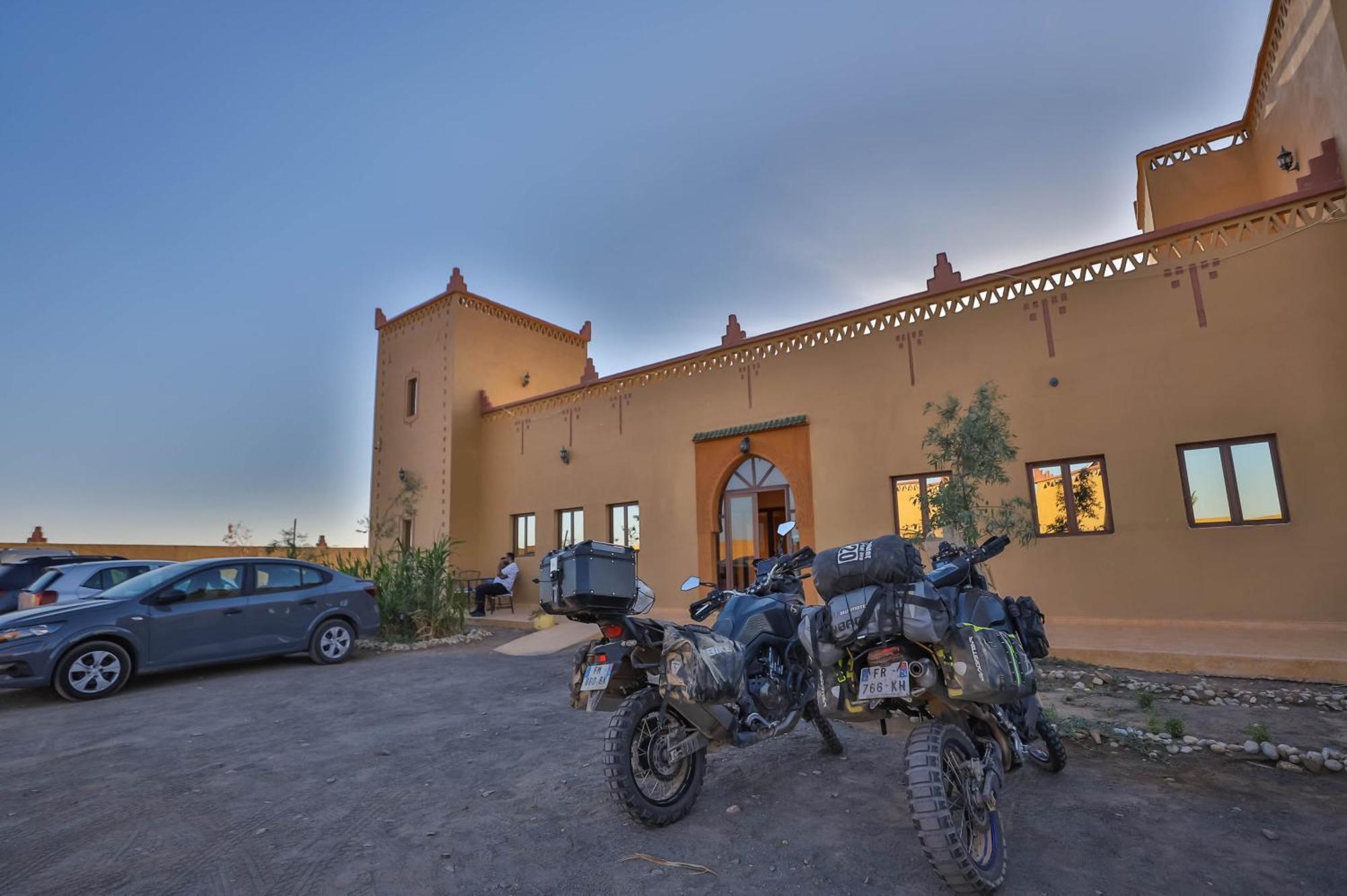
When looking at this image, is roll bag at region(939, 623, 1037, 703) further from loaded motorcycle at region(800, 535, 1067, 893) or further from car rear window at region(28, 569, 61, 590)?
car rear window at region(28, 569, 61, 590)

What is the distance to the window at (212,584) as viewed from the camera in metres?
6.87

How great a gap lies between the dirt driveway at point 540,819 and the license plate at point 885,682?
27.6 inches

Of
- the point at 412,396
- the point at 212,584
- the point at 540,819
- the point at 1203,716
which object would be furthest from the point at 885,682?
the point at 412,396

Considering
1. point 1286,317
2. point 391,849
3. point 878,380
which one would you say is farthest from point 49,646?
point 1286,317

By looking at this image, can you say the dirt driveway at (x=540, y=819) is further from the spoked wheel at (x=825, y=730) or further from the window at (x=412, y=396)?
the window at (x=412, y=396)

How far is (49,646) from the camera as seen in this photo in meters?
5.86

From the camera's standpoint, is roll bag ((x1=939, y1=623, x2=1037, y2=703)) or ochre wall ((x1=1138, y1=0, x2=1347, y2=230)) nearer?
roll bag ((x1=939, y1=623, x2=1037, y2=703))

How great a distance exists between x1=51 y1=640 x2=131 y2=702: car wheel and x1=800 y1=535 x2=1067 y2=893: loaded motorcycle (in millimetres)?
7201

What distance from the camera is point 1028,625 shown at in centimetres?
322

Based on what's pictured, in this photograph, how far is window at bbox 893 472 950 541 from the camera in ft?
29.6

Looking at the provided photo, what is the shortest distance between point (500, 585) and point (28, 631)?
8.58m

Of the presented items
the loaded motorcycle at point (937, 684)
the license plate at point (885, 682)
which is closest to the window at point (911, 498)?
the loaded motorcycle at point (937, 684)

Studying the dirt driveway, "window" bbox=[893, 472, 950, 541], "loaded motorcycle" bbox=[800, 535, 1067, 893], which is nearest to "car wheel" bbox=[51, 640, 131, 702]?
the dirt driveway

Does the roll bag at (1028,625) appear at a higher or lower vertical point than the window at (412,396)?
lower
